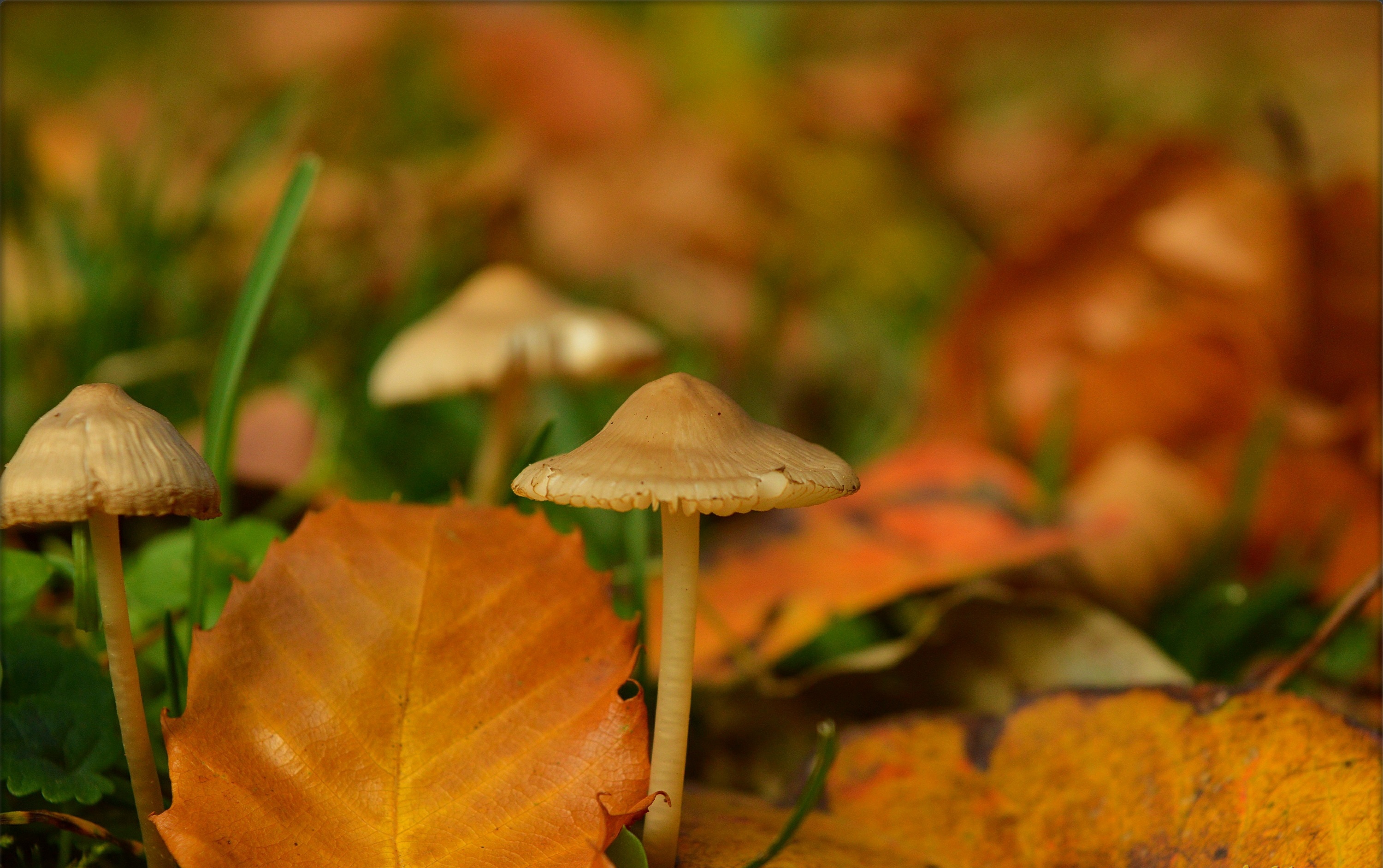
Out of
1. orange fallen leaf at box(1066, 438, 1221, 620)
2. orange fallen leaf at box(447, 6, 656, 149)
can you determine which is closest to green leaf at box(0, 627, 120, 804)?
orange fallen leaf at box(1066, 438, 1221, 620)

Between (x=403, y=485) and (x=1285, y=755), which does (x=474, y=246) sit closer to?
(x=403, y=485)

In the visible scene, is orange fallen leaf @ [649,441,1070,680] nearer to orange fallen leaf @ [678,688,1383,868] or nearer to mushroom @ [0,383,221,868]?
orange fallen leaf @ [678,688,1383,868]

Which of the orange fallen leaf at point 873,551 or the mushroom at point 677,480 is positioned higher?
the mushroom at point 677,480

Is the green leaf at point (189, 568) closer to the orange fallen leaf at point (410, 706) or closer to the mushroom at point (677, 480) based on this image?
the orange fallen leaf at point (410, 706)

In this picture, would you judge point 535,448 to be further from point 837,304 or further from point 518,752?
point 837,304

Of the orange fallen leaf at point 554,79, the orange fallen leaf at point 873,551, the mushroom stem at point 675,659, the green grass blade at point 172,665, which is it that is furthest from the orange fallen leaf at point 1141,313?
the orange fallen leaf at point 554,79

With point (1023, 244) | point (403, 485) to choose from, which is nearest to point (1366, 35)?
point (1023, 244)
